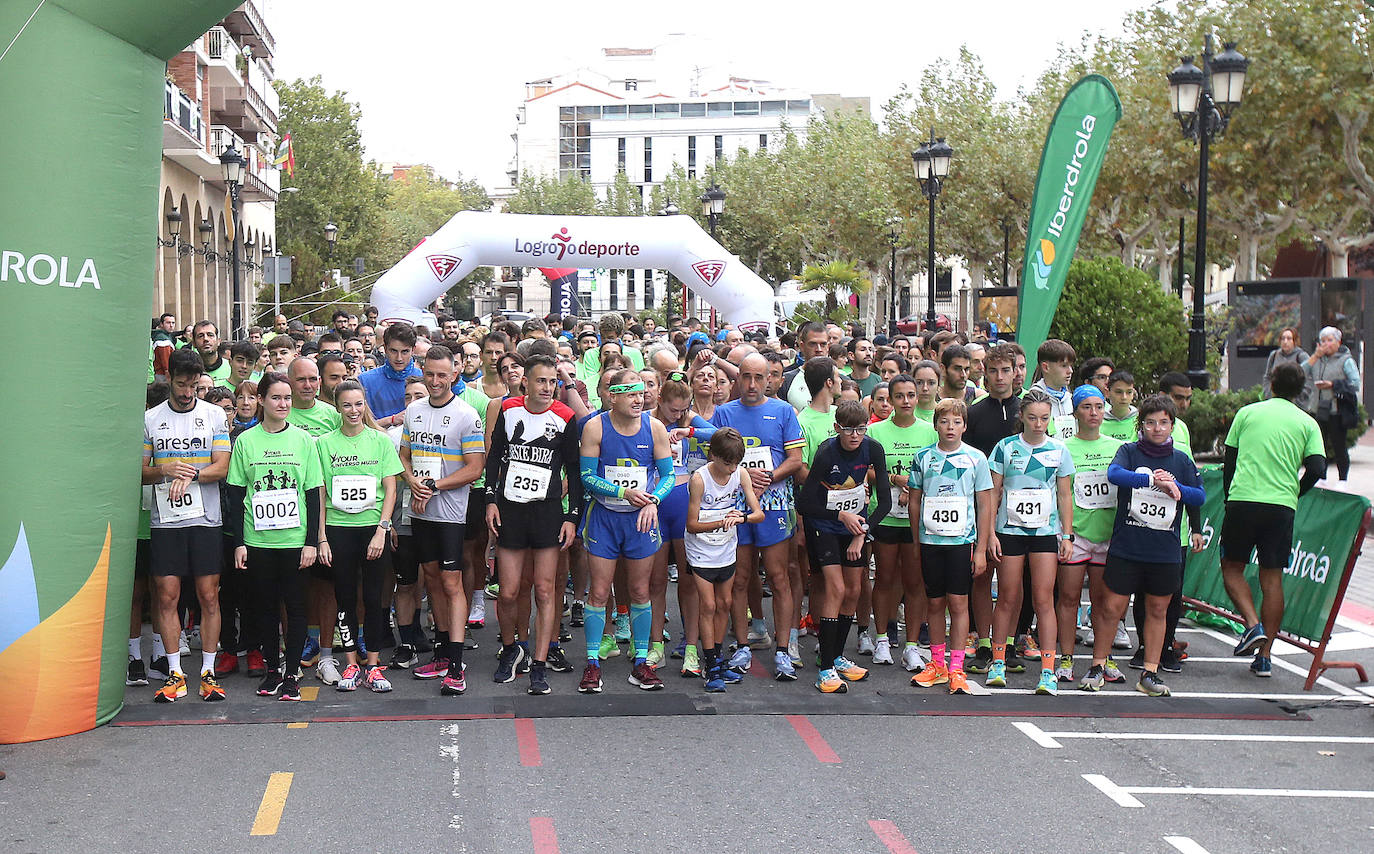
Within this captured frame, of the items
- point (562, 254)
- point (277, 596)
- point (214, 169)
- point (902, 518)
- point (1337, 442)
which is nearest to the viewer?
point (277, 596)

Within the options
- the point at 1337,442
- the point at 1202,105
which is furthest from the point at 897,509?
the point at 1202,105

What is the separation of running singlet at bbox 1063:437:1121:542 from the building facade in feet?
72.6

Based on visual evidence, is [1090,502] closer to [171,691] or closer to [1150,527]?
[1150,527]

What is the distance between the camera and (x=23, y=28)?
23.0 feet

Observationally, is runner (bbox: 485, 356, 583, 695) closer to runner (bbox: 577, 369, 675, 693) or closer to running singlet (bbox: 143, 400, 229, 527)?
runner (bbox: 577, 369, 675, 693)

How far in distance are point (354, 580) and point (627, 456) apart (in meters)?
1.75

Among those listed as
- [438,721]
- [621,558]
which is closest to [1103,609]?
[621,558]

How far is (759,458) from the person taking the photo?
8836 mm

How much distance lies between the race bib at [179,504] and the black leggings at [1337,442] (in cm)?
1179

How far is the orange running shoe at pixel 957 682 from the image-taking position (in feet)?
27.5

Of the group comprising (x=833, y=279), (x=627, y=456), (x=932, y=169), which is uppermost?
(x=932, y=169)

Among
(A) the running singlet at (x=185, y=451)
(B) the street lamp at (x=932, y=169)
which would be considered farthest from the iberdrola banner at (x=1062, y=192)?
(B) the street lamp at (x=932, y=169)

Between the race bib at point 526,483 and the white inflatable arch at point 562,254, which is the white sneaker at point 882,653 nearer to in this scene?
the race bib at point 526,483

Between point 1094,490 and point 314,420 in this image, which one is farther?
point 1094,490
